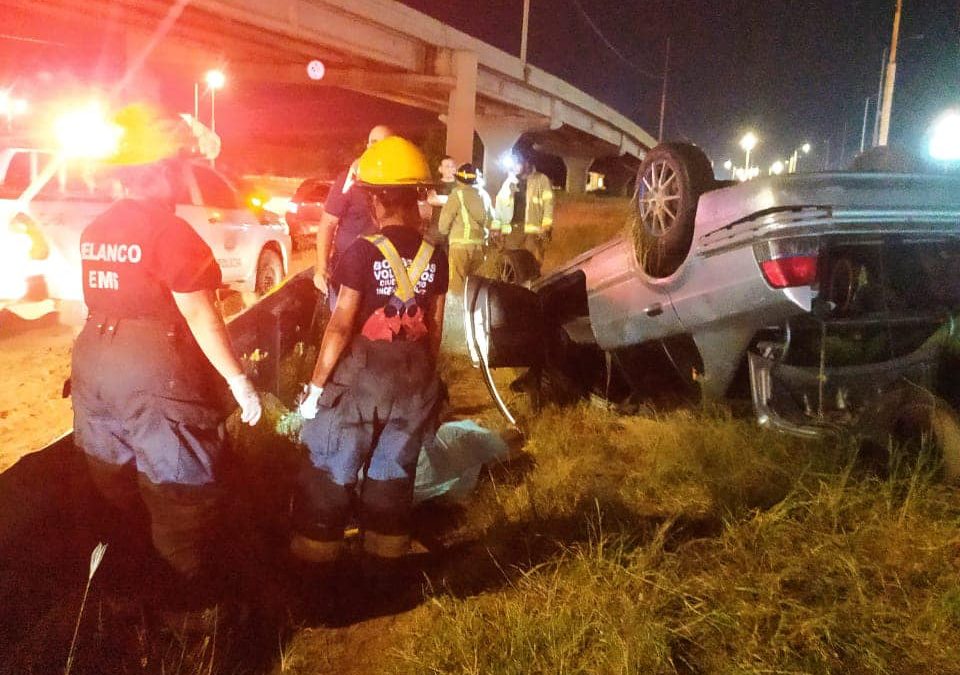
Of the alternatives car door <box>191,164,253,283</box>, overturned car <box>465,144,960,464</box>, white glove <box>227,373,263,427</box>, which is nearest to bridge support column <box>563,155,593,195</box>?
car door <box>191,164,253,283</box>

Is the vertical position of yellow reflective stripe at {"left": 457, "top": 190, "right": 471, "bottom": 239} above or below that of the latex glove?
above

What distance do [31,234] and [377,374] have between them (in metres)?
5.45

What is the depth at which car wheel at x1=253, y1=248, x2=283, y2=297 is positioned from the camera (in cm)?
956

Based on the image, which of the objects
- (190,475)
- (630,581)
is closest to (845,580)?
(630,581)

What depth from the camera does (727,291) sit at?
4059 millimetres

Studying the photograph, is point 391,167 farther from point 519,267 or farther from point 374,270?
point 519,267

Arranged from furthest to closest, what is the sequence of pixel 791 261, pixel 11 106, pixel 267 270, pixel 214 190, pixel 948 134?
pixel 11 106 → pixel 948 134 → pixel 267 270 → pixel 214 190 → pixel 791 261

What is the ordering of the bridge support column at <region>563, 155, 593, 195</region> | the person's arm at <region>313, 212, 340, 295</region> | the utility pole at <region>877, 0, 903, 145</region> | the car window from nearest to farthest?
the person's arm at <region>313, 212, 340, 295</region> → the car window → the utility pole at <region>877, 0, 903, 145</region> → the bridge support column at <region>563, 155, 593, 195</region>

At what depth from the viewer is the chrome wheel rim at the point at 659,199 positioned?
451 cm

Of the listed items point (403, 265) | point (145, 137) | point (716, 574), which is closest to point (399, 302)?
point (403, 265)

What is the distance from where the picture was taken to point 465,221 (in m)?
8.14

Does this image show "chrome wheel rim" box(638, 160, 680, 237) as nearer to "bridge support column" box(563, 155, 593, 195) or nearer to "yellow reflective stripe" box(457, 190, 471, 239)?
"yellow reflective stripe" box(457, 190, 471, 239)

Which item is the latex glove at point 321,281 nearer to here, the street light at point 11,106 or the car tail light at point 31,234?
the car tail light at point 31,234

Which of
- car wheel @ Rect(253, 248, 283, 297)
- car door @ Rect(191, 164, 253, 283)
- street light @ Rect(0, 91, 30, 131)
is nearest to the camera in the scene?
car door @ Rect(191, 164, 253, 283)
